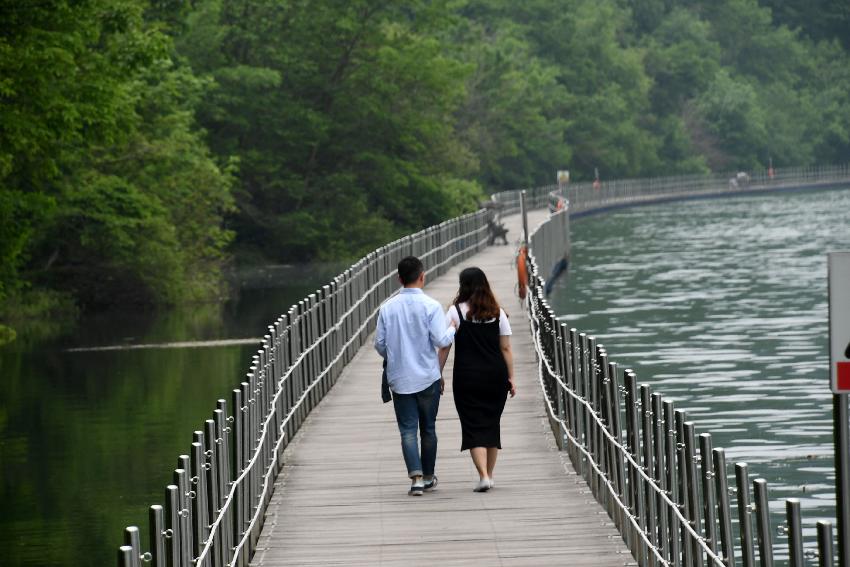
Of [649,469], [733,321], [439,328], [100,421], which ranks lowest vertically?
[733,321]

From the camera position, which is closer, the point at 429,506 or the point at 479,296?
the point at 479,296

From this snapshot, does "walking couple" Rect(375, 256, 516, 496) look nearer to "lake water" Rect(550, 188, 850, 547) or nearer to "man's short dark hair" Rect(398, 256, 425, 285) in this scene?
"man's short dark hair" Rect(398, 256, 425, 285)

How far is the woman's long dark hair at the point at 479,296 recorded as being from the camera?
14.4 metres

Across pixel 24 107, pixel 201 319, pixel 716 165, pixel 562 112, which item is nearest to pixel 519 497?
pixel 24 107

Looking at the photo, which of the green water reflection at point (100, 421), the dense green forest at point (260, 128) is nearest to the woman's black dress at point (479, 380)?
the green water reflection at point (100, 421)

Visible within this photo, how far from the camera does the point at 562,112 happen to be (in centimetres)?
11312

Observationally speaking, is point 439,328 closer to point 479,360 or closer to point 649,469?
point 479,360

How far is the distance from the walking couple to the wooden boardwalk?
66 centimetres

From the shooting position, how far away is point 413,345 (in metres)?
14.6

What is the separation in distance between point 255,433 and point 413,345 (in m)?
1.53

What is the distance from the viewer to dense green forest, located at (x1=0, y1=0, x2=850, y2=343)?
1564 inches

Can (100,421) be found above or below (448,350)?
below

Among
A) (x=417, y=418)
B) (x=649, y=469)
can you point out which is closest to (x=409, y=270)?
(x=417, y=418)

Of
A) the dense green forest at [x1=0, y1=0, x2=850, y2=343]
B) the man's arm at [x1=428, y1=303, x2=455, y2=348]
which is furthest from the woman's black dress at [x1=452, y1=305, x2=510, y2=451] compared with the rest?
the dense green forest at [x1=0, y1=0, x2=850, y2=343]
